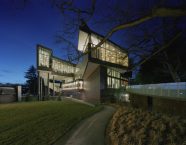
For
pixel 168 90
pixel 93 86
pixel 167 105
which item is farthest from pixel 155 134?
pixel 93 86

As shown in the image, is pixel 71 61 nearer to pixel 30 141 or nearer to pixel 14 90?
pixel 30 141

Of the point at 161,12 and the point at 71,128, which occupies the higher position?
the point at 161,12

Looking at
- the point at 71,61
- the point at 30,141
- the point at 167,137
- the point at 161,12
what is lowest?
the point at 30,141

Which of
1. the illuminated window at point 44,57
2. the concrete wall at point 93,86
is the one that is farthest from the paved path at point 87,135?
the illuminated window at point 44,57

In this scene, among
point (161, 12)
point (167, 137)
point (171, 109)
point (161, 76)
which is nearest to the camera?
point (161, 12)

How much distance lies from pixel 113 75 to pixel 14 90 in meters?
16.1

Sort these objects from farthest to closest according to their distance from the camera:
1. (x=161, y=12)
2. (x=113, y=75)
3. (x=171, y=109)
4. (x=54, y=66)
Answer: (x=54, y=66) < (x=113, y=75) < (x=171, y=109) < (x=161, y=12)

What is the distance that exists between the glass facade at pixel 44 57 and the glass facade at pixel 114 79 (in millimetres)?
14584

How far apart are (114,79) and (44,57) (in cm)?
1600

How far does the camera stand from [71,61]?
8938 millimetres

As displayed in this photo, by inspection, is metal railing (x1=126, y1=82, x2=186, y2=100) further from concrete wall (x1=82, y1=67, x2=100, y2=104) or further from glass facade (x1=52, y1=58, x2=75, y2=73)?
glass facade (x1=52, y1=58, x2=75, y2=73)

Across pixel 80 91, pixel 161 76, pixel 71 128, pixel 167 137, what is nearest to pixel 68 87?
pixel 80 91

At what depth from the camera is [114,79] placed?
40875mm

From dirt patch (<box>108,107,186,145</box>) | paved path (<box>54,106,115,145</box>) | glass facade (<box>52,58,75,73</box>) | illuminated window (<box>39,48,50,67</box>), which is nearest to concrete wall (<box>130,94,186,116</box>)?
dirt patch (<box>108,107,186,145</box>)
